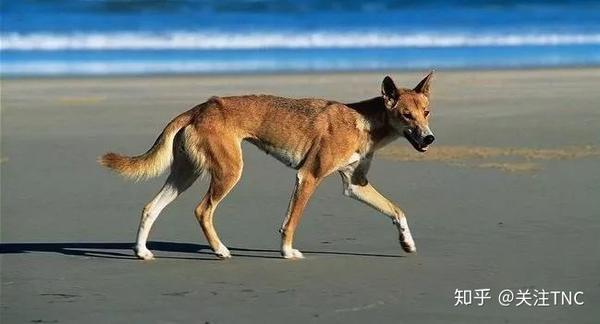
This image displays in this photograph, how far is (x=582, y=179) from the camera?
1188cm

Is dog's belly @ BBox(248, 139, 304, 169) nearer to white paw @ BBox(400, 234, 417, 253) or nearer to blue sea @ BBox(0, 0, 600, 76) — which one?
white paw @ BBox(400, 234, 417, 253)

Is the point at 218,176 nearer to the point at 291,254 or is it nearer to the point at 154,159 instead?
the point at 154,159

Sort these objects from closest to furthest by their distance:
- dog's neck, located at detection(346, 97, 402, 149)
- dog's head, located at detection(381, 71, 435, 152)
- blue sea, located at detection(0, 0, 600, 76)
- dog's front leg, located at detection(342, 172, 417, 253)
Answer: dog's head, located at detection(381, 71, 435, 152) → dog's front leg, located at detection(342, 172, 417, 253) → dog's neck, located at detection(346, 97, 402, 149) → blue sea, located at detection(0, 0, 600, 76)

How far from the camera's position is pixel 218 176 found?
916 cm

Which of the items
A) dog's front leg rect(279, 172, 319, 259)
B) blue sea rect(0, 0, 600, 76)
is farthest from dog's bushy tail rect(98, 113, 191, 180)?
blue sea rect(0, 0, 600, 76)

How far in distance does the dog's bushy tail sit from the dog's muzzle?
1478 millimetres

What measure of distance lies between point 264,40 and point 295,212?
84.8 ft

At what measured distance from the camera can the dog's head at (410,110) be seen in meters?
9.23

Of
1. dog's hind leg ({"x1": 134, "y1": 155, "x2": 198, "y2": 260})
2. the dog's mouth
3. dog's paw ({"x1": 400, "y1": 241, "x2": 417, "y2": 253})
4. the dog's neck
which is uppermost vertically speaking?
the dog's neck

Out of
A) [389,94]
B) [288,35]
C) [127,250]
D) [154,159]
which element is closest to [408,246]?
[389,94]

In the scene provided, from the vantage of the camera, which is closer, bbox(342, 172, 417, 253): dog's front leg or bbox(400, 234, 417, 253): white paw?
bbox(400, 234, 417, 253): white paw

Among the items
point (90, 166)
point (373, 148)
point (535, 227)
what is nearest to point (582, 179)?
point (535, 227)

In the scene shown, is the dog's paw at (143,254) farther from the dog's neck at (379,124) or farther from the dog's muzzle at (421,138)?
the dog's muzzle at (421,138)

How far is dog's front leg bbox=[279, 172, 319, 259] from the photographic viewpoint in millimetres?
9031
